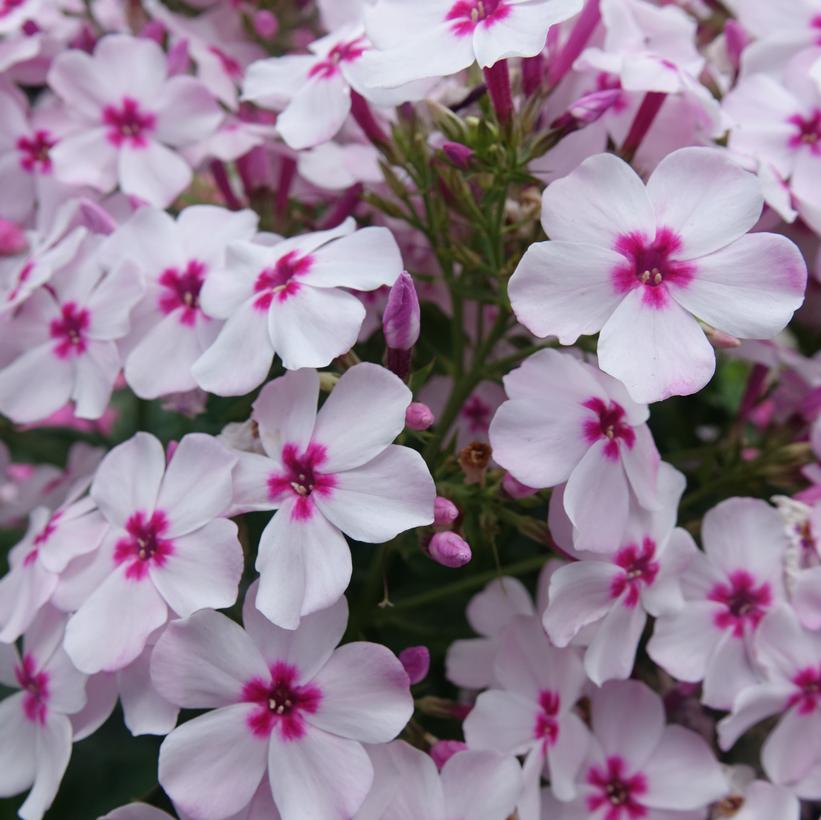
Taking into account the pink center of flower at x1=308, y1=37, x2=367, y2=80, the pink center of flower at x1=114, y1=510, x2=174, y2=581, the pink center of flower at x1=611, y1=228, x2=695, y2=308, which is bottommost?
the pink center of flower at x1=114, y1=510, x2=174, y2=581

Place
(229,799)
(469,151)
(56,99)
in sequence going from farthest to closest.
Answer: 1. (56,99)
2. (469,151)
3. (229,799)

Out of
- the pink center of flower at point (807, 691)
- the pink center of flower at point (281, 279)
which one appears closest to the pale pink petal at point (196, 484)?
the pink center of flower at point (281, 279)

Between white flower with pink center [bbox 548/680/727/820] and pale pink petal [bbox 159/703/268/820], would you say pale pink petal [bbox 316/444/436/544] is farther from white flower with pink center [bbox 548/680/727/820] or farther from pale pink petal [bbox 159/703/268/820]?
white flower with pink center [bbox 548/680/727/820]

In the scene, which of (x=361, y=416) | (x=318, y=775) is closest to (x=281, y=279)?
(x=361, y=416)

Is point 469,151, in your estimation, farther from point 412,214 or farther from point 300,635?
point 300,635

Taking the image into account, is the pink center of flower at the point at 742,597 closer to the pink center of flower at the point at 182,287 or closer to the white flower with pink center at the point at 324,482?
the white flower with pink center at the point at 324,482

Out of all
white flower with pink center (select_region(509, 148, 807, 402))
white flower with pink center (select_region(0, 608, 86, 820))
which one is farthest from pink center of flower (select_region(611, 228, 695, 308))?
white flower with pink center (select_region(0, 608, 86, 820))

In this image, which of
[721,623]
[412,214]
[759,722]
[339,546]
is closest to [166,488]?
[339,546]

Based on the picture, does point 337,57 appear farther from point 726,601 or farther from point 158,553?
point 726,601
